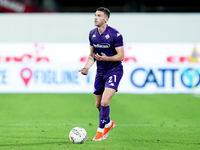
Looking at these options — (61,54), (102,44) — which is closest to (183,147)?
(102,44)

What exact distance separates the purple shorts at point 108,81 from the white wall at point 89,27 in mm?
8502

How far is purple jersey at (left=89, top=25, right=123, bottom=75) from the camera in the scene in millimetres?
6629

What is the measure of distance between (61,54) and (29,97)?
206 centimetres

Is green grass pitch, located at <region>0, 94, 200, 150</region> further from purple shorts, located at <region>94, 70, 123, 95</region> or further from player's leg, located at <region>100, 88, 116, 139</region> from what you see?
purple shorts, located at <region>94, 70, 123, 95</region>

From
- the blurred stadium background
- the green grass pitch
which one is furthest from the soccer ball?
the blurred stadium background

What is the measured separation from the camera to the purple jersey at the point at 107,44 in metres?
6.63

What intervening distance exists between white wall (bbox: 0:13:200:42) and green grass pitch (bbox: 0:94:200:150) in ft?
8.94

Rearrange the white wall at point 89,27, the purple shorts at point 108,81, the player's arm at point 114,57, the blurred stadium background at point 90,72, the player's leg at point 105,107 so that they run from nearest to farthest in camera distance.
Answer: the player's arm at point 114,57, the player's leg at point 105,107, the purple shorts at point 108,81, the blurred stadium background at point 90,72, the white wall at point 89,27

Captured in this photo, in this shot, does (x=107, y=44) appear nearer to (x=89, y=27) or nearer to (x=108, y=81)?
(x=108, y=81)

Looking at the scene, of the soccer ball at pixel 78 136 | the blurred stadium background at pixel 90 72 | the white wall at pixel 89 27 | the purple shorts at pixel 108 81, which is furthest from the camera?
the white wall at pixel 89 27

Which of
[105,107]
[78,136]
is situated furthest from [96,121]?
[78,136]

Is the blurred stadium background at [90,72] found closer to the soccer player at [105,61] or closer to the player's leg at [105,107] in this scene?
the player's leg at [105,107]

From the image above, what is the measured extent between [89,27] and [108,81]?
29.5ft

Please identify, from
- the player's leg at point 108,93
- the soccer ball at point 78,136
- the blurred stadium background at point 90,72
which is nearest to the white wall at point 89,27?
the blurred stadium background at point 90,72
